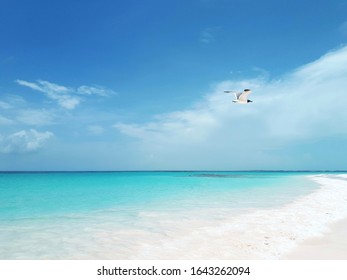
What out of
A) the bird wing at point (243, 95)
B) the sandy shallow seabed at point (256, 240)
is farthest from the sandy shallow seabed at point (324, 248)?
the bird wing at point (243, 95)

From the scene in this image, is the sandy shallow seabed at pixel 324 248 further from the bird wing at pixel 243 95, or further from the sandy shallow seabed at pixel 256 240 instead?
the bird wing at pixel 243 95

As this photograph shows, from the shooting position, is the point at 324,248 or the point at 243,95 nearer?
the point at 324,248

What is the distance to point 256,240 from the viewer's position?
877 cm

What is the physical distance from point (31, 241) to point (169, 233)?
416 centimetres

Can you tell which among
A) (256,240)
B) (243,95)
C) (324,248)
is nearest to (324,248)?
(324,248)

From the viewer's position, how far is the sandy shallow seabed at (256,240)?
24.9 feet

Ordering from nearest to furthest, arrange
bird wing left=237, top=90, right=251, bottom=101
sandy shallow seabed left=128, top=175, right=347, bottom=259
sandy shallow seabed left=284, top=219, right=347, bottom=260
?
sandy shallow seabed left=284, top=219, right=347, bottom=260 → sandy shallow seabed left=128, top=175, right=347, bottom=259 → bird wing left=237, top=90, right=251, bottom=101

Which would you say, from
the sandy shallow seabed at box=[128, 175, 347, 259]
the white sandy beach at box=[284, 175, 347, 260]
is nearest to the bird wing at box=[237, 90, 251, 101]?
the sandy shallow seabed at box=[128, 175, 347, 259]

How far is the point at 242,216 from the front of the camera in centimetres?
1290

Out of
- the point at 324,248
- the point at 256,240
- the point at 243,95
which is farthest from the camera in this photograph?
the point at 243,95

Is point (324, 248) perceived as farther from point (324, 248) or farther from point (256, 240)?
point (256, 240)

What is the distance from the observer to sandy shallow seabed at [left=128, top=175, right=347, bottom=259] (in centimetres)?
760

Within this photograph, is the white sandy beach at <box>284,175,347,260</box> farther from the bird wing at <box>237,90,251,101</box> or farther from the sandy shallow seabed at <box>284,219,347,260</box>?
the bird wing at <box>237,90,251,101</box>

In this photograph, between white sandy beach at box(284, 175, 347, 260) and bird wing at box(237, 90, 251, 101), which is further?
bird wing at box(237, 90, 251, 101)
